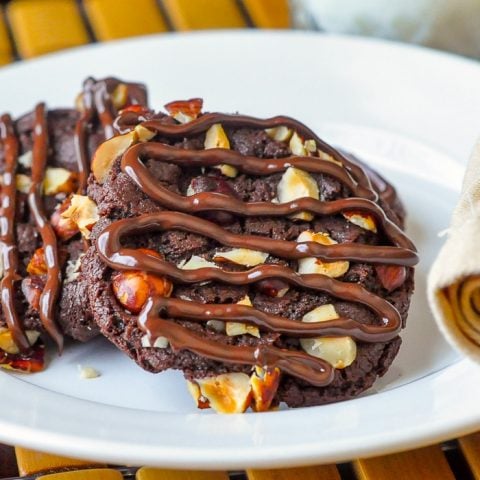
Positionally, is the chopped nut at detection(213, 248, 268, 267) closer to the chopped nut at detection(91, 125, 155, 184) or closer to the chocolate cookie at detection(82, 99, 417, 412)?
the chocolate cookie at detection(82, 99, 417, 412)

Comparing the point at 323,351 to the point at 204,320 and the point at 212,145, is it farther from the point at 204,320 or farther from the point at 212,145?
the point at 212,145

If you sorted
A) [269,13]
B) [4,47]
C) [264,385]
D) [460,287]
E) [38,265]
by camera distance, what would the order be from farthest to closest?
[269,13] → [4,47] → [38,265] → [264,385] → [460,287]

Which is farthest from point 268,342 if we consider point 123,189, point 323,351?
point 123,189

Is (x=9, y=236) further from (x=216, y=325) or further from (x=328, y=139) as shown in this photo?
(x=328, y=139)

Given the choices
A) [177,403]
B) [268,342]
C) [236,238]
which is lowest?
[177,403]

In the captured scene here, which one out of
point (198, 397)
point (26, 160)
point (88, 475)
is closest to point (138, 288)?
point (198, 397)
